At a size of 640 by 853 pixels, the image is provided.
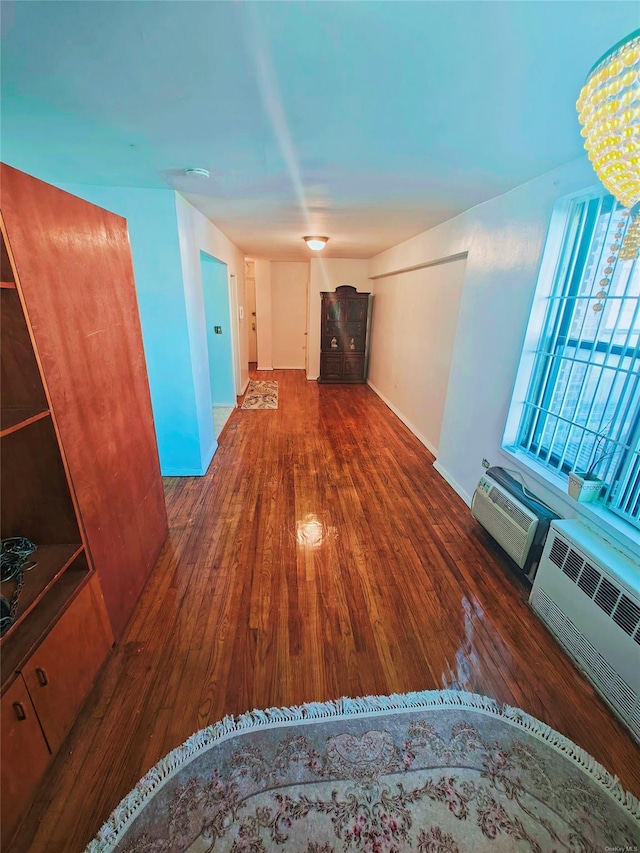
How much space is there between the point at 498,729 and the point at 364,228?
162 inches

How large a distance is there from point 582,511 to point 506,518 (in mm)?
432

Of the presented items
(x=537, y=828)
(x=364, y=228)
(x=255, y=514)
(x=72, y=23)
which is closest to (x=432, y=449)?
(x=255, y=514)

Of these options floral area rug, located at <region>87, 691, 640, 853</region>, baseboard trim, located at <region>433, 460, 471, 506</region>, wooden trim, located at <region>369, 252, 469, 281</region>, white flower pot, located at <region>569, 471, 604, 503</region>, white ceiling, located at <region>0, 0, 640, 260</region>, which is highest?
white ceiling, located at <region>0, 0, 640, 260</region>

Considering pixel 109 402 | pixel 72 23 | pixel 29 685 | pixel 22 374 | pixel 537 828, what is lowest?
pixel 537 828

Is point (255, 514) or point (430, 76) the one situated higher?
point (430, 76)

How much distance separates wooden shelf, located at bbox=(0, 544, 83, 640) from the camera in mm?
1179

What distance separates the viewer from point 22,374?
125cm

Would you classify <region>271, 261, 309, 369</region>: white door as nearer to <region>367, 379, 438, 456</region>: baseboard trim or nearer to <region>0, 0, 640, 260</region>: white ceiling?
<region>367, 379, 438, 456</region>: baseboard trim

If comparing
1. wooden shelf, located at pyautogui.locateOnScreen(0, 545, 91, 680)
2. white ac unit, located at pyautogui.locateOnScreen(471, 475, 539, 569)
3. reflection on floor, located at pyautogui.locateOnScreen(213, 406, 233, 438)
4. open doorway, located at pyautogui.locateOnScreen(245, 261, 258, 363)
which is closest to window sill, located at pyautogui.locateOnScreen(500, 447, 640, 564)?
white ac unit, located at pyautogui.locateOnScreen(471, 475, 539, 569)

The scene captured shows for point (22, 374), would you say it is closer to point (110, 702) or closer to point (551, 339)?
point (110, 702)

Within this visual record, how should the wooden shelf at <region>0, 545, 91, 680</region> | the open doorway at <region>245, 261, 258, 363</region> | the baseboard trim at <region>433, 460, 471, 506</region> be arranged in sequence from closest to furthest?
the wooden shelf at <region>0, 545, 91, 680</region>, the baseboard trim at <region>433, 460, 471, 506</region>, the open doorway at <region>245, 261, 258, 363</region>

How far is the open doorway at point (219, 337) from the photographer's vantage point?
4555 mm

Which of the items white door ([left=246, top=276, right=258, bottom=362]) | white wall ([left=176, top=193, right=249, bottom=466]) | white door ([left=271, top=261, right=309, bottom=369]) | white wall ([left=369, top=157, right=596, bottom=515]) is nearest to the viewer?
white wall ([left=369, top=157, right=596, bottom=515])

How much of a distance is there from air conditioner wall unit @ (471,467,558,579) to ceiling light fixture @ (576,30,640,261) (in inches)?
65.1
